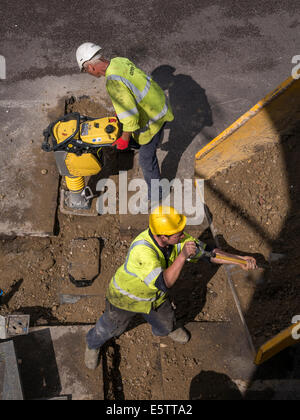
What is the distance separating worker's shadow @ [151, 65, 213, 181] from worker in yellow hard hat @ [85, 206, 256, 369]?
212 centimetres

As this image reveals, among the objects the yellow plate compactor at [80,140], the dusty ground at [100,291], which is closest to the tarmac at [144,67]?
the dusty ground at [100,291]

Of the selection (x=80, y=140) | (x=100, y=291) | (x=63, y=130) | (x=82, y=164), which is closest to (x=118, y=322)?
(x=100, y=291)

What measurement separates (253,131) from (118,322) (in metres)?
2.71

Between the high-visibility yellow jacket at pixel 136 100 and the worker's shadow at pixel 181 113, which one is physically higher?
the high-visibility yellow jacket at pixel 136 100

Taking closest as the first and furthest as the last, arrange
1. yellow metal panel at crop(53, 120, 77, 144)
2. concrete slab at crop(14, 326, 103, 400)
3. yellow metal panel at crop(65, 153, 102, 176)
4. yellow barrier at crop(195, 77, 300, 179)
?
concrete slab at crop(14, 326, 103, 400), yellow metal panel at crop(53, 120, 77, 144), yellow metal panel at crop(65, 153, 102, 176), yellow barrier at crop(195, 77, 300, 179)

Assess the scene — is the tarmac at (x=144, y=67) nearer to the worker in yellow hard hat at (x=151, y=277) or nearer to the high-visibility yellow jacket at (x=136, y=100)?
the high-visibility yellow jacket at (x=136, y=100)

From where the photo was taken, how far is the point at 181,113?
6008 millimetres

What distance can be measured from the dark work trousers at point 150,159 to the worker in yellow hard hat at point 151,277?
1.43 m

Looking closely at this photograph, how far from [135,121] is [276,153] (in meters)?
2.04

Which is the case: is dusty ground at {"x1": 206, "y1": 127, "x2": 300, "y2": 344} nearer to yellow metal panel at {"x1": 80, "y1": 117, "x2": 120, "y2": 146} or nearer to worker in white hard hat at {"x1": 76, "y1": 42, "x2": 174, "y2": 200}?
worker in white hard hat at {"x1": 76, "y1": 42, "x2": 174, "y2": 200}

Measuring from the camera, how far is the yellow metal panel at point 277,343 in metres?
3.47

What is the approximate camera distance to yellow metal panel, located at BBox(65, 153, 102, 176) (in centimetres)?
438

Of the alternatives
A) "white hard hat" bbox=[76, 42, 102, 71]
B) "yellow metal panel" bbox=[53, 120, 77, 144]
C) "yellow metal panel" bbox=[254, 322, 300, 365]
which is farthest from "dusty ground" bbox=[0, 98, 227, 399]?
"white hard hat" bbox=[76, 42, 102, 71]
